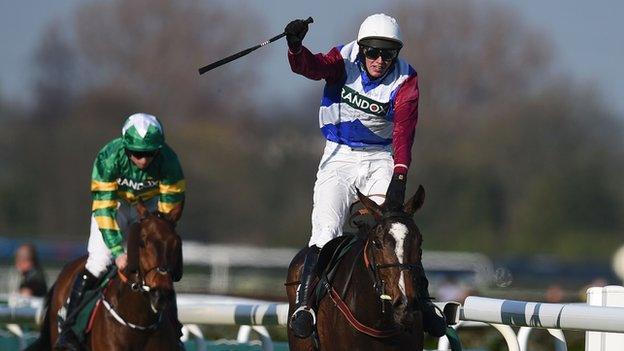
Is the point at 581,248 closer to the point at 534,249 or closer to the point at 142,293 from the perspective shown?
the point at 534,249

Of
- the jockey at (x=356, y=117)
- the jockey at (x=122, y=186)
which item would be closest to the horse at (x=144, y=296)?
the jockey at (x=122, y=186)

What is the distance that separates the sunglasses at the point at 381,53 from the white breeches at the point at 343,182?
52 cm

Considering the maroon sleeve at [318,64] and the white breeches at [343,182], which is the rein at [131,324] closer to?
the white breeches at [343,182]

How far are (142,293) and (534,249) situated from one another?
32.1 meters

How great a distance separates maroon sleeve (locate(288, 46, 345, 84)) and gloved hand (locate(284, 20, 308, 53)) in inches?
1.5

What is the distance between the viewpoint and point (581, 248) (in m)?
38.5

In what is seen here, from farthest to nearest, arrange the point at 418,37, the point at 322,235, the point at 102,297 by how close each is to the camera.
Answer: the point at 418,37, the point at 102,297, the point at 322,235

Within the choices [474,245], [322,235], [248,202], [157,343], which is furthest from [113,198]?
[248,202]

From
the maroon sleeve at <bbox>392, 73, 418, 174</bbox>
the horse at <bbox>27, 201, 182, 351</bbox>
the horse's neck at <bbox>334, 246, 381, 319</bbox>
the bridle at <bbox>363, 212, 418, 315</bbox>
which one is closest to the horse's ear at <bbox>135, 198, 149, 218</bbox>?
the horse at <bbox>27, 201, 182, 351</bbox>

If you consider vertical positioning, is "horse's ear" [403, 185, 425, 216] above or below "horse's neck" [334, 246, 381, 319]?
above

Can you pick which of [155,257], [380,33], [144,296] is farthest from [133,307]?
[380,33]

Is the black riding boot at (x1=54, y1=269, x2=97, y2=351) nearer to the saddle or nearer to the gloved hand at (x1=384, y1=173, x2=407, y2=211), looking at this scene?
the saddle

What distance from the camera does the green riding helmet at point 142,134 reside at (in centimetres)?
808

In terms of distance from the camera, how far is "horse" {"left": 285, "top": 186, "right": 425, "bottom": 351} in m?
5.96
